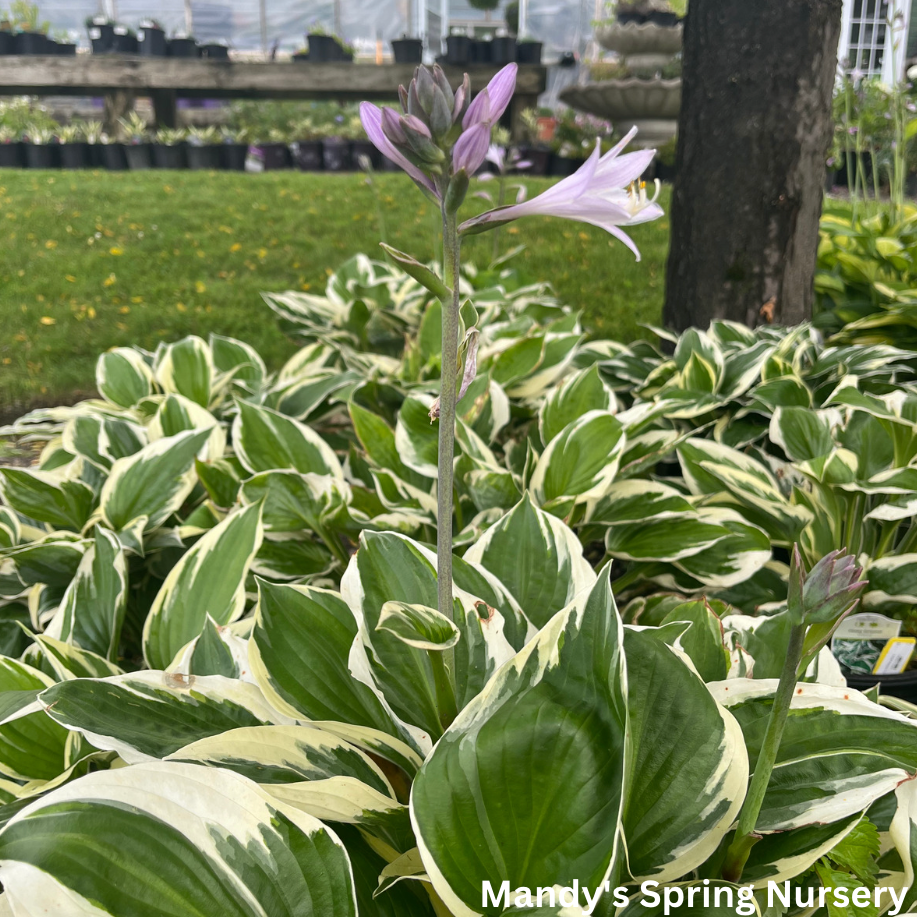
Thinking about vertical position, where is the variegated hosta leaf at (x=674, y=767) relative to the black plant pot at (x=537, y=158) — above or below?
below

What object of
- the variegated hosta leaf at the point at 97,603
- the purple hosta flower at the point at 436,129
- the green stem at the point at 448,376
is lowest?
the variegated hosta leaf at the point at 97,603

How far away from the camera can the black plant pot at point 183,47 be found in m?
8.16

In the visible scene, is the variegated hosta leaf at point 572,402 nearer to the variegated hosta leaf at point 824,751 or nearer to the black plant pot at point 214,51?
the variegated hosta leaf at point 824,751

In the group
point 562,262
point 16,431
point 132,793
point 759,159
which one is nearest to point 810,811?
point 132,793

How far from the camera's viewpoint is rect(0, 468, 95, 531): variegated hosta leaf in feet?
3.97

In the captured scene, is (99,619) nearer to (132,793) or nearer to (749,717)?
(132,793)

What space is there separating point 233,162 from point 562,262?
444cm

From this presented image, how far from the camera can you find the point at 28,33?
25.0ft

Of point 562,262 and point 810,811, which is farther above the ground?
point 562,262

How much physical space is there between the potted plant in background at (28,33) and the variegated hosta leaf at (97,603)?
339 inches

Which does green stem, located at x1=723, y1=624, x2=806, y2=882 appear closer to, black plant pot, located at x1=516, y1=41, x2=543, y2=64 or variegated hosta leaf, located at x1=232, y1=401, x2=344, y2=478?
variegated hosta leaf, located at x1=232, y1=401, x2=344, y2=478

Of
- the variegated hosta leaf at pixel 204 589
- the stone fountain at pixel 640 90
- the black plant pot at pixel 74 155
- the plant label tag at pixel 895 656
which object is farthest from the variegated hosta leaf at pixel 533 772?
the black plant pot at pixel 74 155

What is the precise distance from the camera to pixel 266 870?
0.47m

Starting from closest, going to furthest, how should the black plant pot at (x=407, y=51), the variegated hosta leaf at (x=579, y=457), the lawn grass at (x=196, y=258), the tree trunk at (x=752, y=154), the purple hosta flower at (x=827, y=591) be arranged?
the purple hosta flower at (x=827, y=591) → the variegated hosta leaf at (x=579, y=457) → the tree trunk at (x=752, y=154) → the lawn grass at (x=196, y=258) → the black plant pot at (x=407, y=51)
